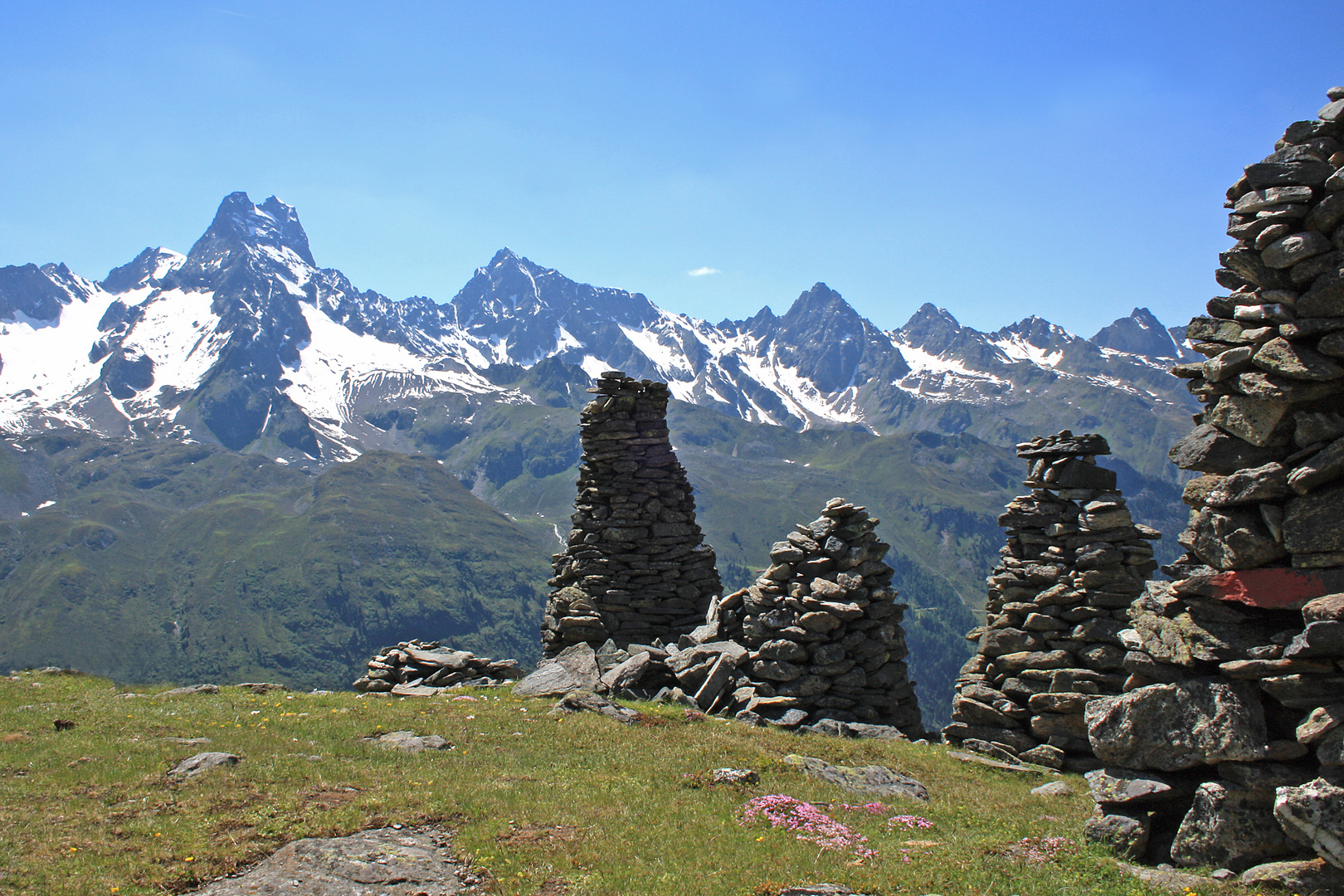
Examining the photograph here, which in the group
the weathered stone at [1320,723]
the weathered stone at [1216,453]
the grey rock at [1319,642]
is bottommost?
the weathered stone at [1320,723]

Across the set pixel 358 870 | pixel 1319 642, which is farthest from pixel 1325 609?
pixel 358 870

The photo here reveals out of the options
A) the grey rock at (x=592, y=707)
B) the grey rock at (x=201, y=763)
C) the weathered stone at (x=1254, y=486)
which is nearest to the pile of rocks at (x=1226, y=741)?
the weathered stone at (x=1254, y=486)

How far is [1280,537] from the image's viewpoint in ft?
38.8

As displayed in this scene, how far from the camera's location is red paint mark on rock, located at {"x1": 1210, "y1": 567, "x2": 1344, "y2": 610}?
37.6 feet

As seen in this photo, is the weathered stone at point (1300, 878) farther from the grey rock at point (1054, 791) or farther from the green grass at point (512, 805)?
the grey rock at point (1054, 791)

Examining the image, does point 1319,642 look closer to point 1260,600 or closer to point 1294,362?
point 1260,600

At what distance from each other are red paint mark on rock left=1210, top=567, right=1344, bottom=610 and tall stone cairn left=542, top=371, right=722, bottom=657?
2413 cm

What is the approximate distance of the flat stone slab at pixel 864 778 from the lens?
17562 millimetres

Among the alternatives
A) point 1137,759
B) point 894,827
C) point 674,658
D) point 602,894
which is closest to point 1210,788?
point 1137,759

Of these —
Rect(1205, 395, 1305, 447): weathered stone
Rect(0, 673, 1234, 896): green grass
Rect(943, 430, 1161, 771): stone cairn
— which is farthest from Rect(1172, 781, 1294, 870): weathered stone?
Rect(943, 430, 1161, 771): stone cairn

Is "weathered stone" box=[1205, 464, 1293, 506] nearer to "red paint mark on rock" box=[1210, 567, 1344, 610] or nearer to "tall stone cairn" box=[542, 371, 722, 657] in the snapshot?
"red paint mark on rock" box=[1210, 567, 1344, 610]

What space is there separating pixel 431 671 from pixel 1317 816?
28.7 meters

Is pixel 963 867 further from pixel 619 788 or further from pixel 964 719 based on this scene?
pixel 964 719

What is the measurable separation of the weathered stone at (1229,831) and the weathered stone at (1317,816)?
570 mm
